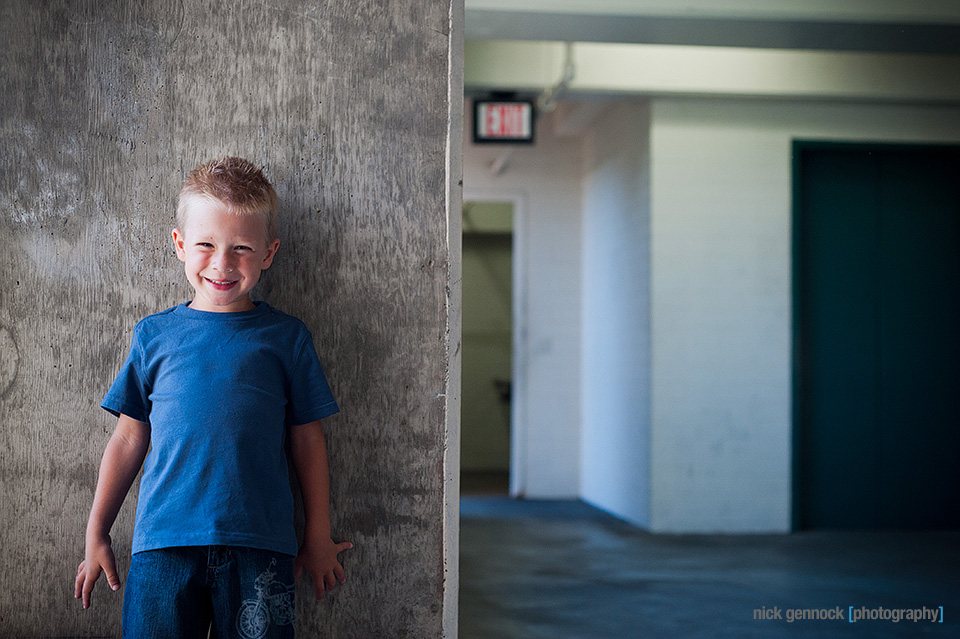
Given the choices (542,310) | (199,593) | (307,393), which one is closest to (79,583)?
(199,593)

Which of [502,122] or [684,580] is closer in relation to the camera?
[684,580]

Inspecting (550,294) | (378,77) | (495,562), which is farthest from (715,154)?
(378,77)

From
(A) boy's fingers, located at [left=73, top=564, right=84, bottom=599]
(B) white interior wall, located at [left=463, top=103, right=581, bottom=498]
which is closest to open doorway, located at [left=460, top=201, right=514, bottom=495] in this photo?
(B) white interior wall, located at [left=463, top=103, right=581, bottom=498]

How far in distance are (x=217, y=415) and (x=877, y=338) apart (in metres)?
5.10

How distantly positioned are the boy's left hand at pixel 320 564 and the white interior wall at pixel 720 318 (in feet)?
13.2

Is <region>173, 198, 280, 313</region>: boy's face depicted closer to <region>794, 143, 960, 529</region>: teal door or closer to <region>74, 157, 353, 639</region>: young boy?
<region>74, 157, 353, 639</region>: young boy

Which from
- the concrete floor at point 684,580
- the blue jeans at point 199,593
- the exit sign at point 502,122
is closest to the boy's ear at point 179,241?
the blue jeans at point 199,593

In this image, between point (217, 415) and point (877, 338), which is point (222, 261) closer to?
point (217, 415)

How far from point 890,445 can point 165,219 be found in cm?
513

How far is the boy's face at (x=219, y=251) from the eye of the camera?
1.48 m

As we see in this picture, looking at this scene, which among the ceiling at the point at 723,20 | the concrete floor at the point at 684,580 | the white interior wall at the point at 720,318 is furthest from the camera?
the white interior wall at the point at 720,318

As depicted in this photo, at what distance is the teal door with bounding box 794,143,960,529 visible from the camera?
5535 millimetres

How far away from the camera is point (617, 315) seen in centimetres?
614

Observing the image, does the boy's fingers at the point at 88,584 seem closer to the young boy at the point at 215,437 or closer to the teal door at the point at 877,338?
the young boy at the point at 215,437
